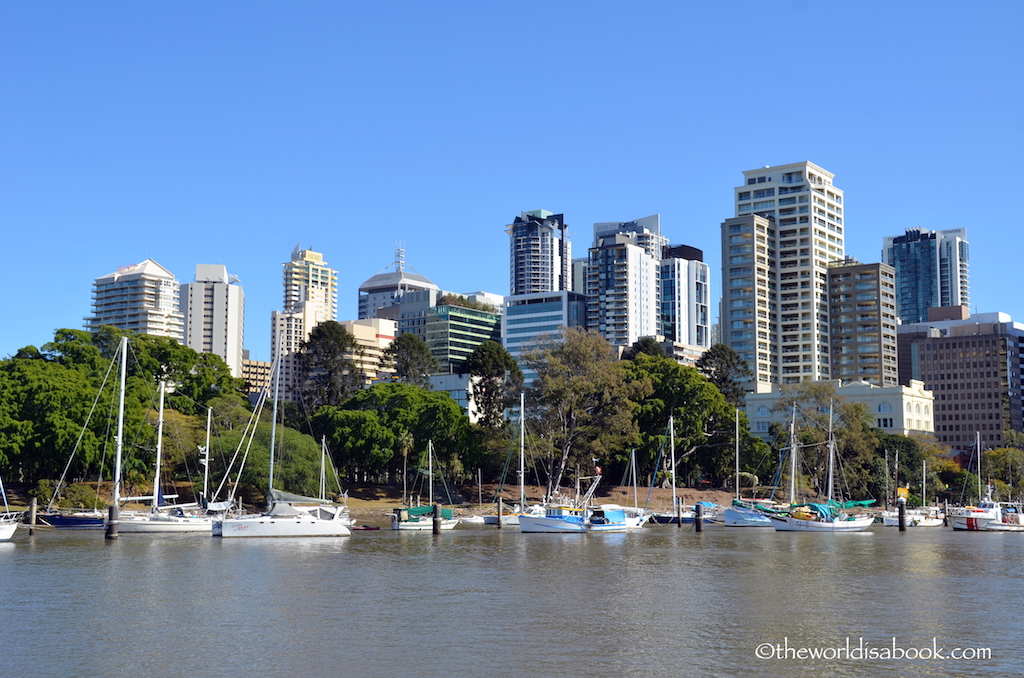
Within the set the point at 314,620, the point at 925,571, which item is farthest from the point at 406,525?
the point at 314,620

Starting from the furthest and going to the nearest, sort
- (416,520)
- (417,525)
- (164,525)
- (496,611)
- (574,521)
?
(416,520) < (417,525) < (574,521) < (164,525) < (496,611)

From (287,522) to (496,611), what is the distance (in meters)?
40.4

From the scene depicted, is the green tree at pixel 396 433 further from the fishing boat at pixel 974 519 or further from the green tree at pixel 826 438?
the fishing boat at pixel 974 519

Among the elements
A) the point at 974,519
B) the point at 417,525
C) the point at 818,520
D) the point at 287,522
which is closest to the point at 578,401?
the point at 818,520

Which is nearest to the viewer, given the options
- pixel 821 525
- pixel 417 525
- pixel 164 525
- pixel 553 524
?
pixel 164 525

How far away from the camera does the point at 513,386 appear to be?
144500 mm

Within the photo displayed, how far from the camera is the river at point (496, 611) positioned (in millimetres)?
33031

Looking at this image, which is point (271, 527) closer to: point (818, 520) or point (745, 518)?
point (745, 518)

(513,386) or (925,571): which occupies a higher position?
(513,386)

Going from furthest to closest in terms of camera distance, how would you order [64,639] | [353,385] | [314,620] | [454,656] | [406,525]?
[353,385]
[406,525]
[314,620]
[64,639]
[454,656]

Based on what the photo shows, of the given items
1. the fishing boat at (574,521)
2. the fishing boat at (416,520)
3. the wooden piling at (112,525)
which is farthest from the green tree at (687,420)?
the wooden piling at (112,525)

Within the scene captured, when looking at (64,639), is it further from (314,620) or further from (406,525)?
(406,525)

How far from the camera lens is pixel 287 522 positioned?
8044 centimetres

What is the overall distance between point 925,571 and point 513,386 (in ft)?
284
